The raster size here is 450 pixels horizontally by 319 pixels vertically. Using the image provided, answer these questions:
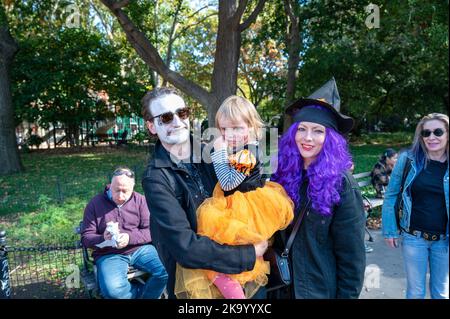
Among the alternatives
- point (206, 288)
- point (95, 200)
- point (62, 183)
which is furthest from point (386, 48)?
point (206, 288)

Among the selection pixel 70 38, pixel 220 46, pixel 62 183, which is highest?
pixel 70 38

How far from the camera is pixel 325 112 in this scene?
213 cm

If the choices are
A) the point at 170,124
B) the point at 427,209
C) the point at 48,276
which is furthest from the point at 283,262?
the point at 48,276

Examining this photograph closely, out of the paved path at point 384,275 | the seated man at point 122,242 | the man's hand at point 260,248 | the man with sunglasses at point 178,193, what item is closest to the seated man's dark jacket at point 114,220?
the seated man at point 122,242

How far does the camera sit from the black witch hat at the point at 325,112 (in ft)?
6.88

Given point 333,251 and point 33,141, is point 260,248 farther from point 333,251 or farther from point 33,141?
point 33,141

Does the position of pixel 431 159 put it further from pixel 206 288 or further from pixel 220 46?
pixel 220 46

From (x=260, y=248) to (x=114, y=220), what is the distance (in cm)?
232

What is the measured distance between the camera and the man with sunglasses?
5.90 feet

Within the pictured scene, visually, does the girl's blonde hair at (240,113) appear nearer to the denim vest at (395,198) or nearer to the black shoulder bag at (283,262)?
the black shoulder bag at (283,262)

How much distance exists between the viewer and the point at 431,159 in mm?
3051

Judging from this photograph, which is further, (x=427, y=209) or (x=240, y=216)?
(x=427, y=209)
